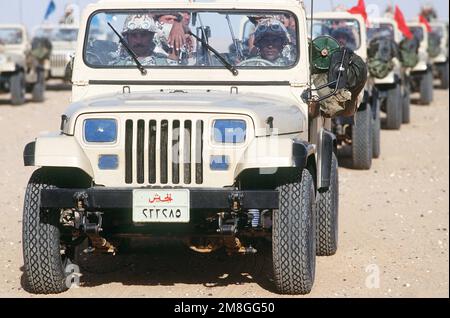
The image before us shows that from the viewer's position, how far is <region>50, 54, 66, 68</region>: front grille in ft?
82.3

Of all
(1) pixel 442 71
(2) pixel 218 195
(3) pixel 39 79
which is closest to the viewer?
(2) pixel 218 195

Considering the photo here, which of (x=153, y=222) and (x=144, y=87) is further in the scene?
(x=144, y=87)

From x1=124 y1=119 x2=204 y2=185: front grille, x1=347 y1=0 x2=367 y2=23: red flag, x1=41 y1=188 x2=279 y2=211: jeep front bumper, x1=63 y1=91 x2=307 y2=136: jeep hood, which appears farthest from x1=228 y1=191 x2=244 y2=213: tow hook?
x1=347 y1=0 x2=367 y2=23: red flag

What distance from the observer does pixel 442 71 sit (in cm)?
2702

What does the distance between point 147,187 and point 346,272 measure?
1.70 metres

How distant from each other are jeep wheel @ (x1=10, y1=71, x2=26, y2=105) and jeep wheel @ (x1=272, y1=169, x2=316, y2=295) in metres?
15.4

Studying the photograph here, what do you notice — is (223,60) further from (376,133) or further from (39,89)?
(39,89)

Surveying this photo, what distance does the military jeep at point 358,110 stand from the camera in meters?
12.5

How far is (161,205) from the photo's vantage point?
5.76 metres

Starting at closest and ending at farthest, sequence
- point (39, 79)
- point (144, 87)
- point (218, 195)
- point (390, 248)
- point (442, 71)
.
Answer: point (218, 195)
point (144, 87)
point (390, 248)
point (39, 79)
point (442, 71)

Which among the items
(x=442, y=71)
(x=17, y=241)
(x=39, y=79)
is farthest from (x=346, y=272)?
(x=442, y=71)

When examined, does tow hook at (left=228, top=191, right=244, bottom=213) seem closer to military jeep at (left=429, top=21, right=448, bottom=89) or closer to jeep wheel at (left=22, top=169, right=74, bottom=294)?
jeep wheel at (left=22, top=169, right=74, bottom=294)

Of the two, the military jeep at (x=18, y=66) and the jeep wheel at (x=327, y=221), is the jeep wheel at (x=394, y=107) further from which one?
the jeep wheel at (x=327, y=221)
